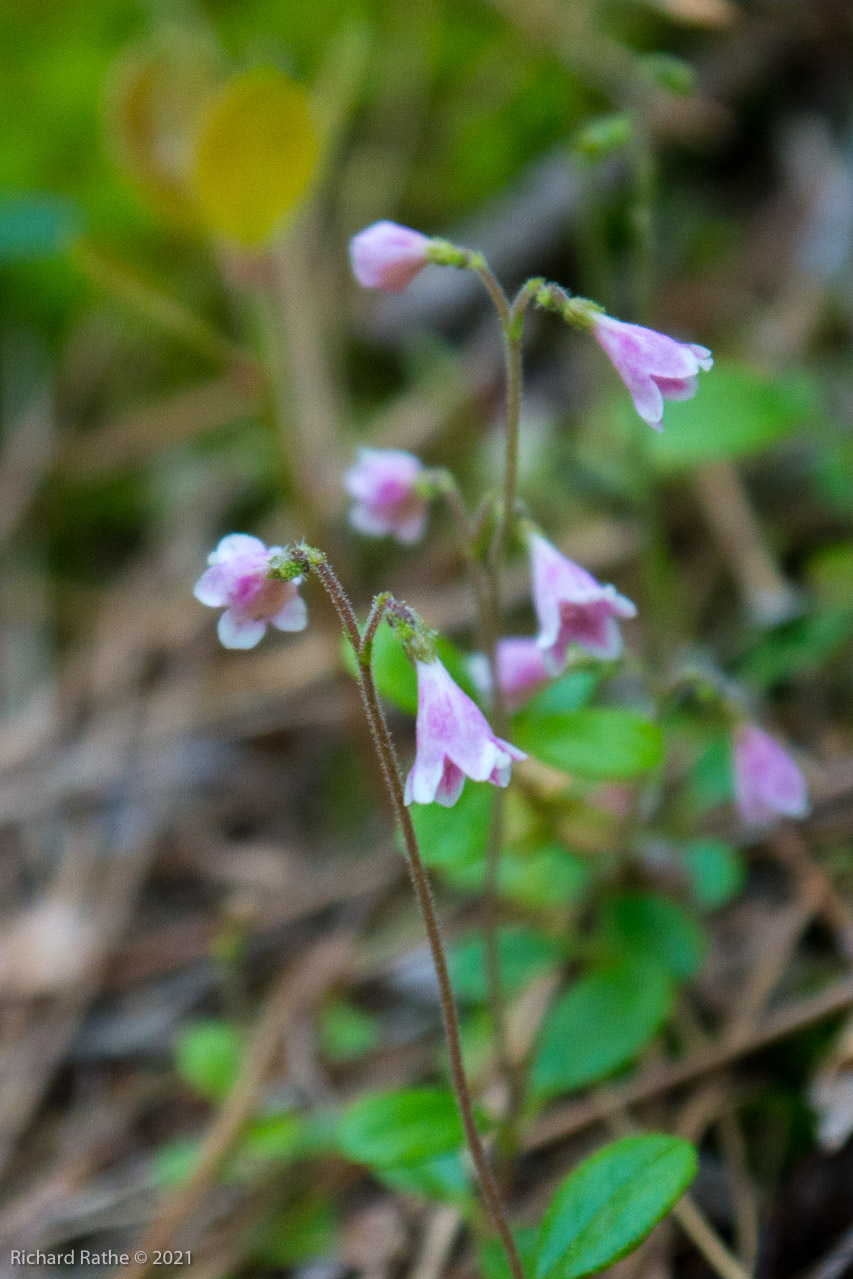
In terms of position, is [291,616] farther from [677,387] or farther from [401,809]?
[677,387]

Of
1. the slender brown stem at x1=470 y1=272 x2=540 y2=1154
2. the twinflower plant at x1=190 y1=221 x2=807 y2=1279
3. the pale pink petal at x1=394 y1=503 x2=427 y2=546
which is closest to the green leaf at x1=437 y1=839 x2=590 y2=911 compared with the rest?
the twinflower plant at x1=190 y1=221 x2=807 y2=1279

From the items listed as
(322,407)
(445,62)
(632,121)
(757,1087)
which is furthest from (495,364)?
(757,1087)

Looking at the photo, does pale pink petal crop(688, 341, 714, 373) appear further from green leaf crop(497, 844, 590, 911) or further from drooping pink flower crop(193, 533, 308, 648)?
green leaf crop(497, 844, 590, 911)

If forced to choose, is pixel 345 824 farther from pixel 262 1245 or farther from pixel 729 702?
pixel 729 702

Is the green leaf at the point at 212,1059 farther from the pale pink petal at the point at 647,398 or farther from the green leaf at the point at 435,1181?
the pale pink petal at the point at 647,398

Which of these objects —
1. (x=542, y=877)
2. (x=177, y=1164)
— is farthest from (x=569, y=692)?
(x=177, y=1164)
